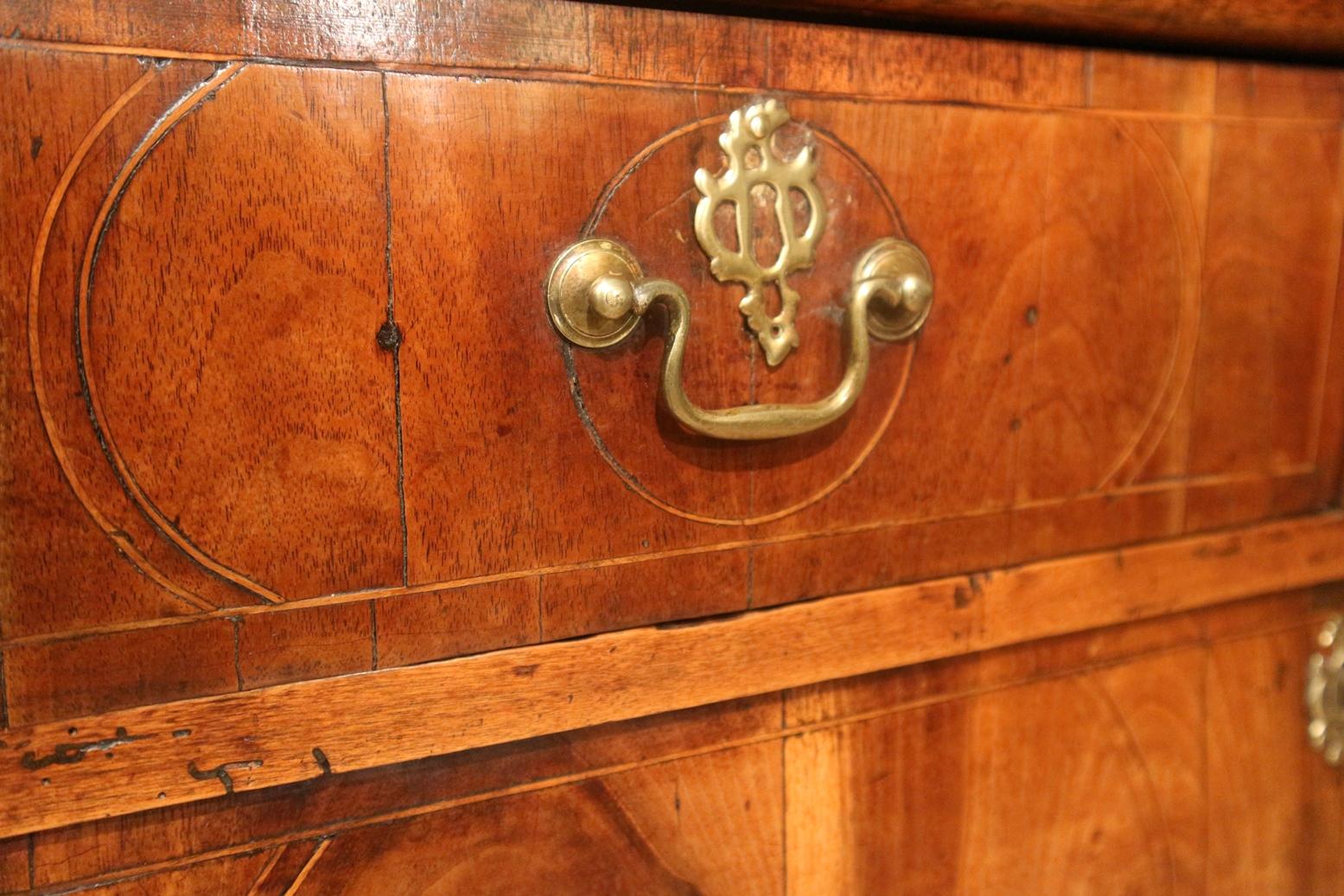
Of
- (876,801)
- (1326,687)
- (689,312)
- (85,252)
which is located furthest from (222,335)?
(1326,687)

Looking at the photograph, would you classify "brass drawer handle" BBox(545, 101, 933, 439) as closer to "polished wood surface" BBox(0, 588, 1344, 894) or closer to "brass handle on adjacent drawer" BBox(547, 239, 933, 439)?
"brass handle on adjacent drawer" BBox(547, 239, 933, 439)

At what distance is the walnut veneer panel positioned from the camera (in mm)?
327

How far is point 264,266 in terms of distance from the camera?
1.12ft

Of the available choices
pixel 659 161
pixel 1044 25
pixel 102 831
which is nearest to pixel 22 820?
pixel 102 831

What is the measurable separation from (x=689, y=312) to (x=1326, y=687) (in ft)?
1.47

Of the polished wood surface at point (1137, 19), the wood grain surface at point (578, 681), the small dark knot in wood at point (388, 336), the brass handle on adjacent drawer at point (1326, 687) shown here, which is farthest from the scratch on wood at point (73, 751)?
the brass handle on adjacent drawer at point (1326, 687)

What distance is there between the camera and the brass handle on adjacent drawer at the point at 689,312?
374 millimetres

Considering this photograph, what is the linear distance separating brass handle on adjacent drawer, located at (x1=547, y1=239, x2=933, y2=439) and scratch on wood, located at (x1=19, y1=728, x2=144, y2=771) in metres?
0.19

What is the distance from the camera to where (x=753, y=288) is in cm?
41

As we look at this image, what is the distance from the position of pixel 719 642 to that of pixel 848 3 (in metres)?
0.25

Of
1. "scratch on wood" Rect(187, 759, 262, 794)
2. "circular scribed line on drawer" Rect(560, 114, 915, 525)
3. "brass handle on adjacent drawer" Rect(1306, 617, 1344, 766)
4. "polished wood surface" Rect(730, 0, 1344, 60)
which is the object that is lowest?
"brass handle on adjacent drawer" Rect(1306, 617, 1344, 766)

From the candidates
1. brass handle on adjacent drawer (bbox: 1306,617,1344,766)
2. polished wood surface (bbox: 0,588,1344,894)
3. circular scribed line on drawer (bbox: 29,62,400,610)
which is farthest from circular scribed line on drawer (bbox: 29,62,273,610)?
brass handle on adjacent drawer (bbox: 1306,617,1344,766)

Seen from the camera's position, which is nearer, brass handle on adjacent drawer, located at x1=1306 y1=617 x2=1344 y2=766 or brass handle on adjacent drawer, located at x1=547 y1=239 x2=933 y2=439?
brass handle on adjacent drawer, located at x1=547 y1=239 x2=933 y2=439

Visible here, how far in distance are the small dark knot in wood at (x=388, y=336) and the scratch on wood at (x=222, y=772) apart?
0.47ft
